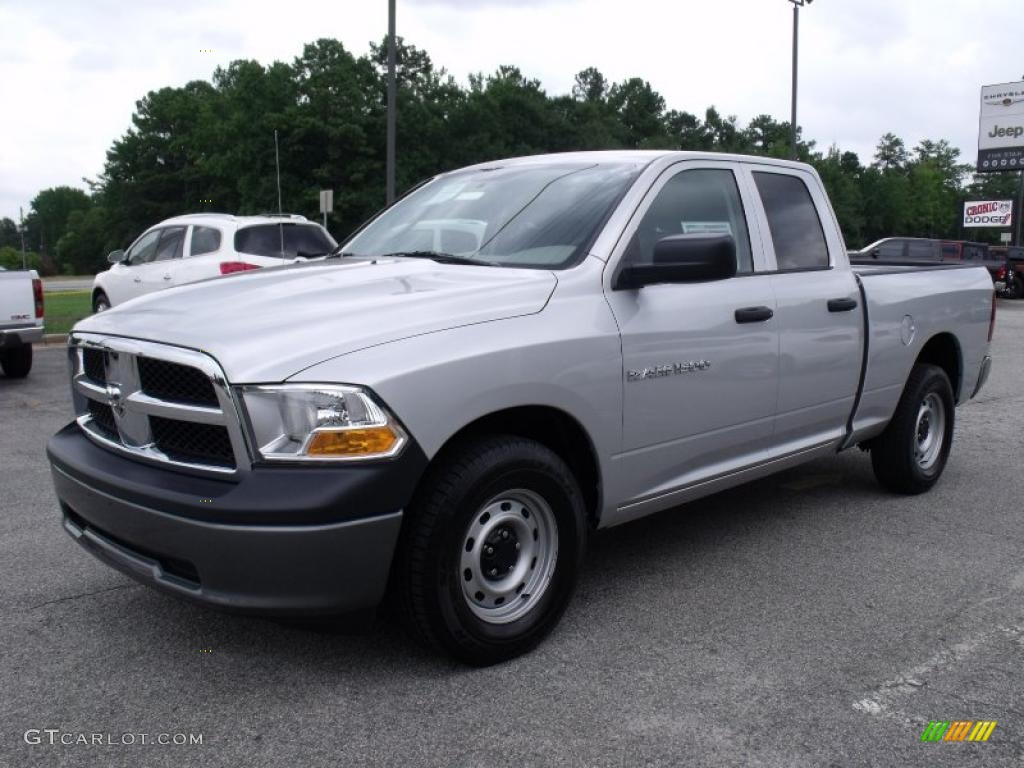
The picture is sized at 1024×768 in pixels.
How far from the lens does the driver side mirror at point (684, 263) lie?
3535 mm

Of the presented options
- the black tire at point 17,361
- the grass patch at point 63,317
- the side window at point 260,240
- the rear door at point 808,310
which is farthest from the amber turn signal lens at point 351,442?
the grass patch at point 63,317

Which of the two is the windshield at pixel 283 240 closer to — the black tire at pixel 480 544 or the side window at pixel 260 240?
the side window at pixel 260 240

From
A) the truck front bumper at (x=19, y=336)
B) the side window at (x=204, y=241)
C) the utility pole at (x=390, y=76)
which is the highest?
the utility pole at (x=390, y=76)

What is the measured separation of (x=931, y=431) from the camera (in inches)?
229

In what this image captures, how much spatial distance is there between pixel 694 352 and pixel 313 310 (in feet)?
5.08

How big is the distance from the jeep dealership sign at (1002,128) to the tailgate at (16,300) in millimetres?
49204

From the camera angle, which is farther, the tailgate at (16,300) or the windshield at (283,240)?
the windshield at (283,240)

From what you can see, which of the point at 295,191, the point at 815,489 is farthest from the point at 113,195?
the point at 815,489

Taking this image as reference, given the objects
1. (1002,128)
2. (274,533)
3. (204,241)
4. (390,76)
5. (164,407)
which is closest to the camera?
(274,533)

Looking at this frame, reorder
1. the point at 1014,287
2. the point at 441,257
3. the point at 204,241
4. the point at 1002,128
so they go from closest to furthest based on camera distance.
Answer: the point at 441,257 < the point at 204,241 < the point at 1014,287 < the point at 1002,128

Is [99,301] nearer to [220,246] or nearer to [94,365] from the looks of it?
[220,246]

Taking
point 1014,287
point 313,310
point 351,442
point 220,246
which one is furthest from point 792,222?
point 1014,287

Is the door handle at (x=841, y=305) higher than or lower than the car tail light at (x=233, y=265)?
lower

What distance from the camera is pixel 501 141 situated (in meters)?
61.4
